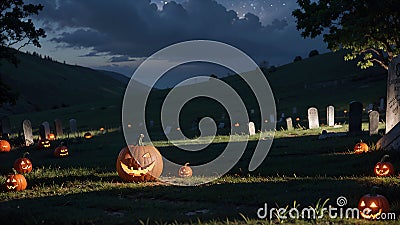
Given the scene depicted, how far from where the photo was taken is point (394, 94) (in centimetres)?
1504

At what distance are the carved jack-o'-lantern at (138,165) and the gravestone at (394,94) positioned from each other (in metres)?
8.75

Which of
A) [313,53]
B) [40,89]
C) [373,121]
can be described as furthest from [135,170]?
[40,89]

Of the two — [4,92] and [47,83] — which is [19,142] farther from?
[47,83]

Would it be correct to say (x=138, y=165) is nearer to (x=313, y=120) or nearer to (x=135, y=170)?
(x=135, y=170)

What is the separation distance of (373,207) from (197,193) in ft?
12.1

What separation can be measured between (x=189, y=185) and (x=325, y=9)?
46.0 ft

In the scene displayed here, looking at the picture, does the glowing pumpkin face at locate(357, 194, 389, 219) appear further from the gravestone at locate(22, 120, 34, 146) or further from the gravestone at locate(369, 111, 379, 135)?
the gravestone at locate(22, 120, 34, 146)

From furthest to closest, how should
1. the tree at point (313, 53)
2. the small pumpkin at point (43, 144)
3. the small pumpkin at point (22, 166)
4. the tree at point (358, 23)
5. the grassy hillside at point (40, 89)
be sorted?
the grassy hillside at point (40, 89)
the tree at point (313, 53)
the small pumpkin at point (43, 144)
the tree at point (358, 23)
the small pumpkin at point (22, 166)

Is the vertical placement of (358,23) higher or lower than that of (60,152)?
higher

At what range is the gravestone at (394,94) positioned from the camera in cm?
1481

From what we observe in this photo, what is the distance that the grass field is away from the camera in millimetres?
7055

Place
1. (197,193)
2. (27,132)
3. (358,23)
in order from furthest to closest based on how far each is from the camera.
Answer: (27,132)
(358,23)
(197,193)

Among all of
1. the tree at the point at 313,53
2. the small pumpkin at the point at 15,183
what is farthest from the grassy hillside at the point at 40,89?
the small pumpkin at the point at 15,183

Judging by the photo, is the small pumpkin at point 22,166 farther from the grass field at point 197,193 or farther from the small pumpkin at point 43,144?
the small pumpkin at point 43,144
